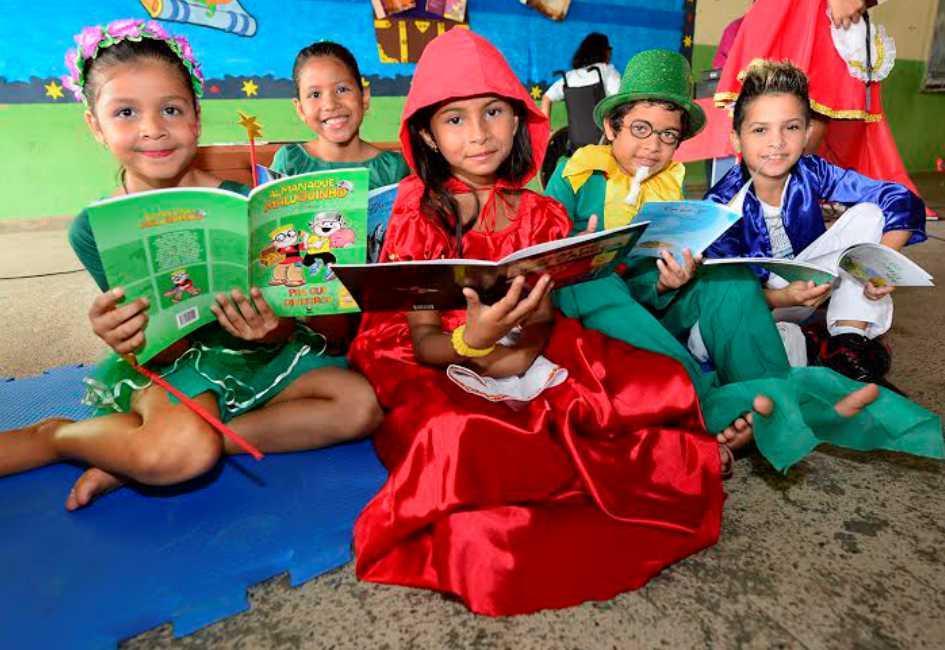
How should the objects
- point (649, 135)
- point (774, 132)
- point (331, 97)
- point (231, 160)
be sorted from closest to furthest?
point (774, 132) → point (649, 135) → point (331, 97) → point (231, 160)

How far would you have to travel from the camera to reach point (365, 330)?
4.33ft

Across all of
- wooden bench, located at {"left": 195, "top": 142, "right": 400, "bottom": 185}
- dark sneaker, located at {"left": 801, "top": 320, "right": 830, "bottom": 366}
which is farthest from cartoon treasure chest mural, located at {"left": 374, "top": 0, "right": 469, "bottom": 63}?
dark sneaker, located at {"left": 801, "top": 320, "right": 830, "bottom": 366}

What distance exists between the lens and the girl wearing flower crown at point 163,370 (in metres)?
1.02

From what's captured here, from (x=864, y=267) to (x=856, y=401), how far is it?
41 centimetres

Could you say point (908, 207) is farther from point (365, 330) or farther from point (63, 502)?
point (63, 502)

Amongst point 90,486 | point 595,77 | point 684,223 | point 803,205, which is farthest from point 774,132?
point 595,77

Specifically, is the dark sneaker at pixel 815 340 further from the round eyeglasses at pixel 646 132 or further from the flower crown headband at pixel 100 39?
the flower crown headband at pixel 100 39

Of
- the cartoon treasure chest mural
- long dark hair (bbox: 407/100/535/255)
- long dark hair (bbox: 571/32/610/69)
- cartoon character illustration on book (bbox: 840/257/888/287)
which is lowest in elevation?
cartoon character illustration on book (bbox: 840/257/888/287)

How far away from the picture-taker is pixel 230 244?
0.92m

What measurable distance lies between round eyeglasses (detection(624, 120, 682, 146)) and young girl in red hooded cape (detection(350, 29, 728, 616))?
30 cm

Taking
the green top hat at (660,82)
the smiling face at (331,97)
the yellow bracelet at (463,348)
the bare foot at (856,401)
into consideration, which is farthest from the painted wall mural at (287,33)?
the bare foot at (856,401)

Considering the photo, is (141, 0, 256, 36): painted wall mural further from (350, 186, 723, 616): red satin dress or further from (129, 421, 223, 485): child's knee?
(129, 421, 223, 485): child's knee

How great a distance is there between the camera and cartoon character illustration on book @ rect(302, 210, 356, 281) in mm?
975

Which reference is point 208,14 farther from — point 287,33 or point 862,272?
point 862,272
